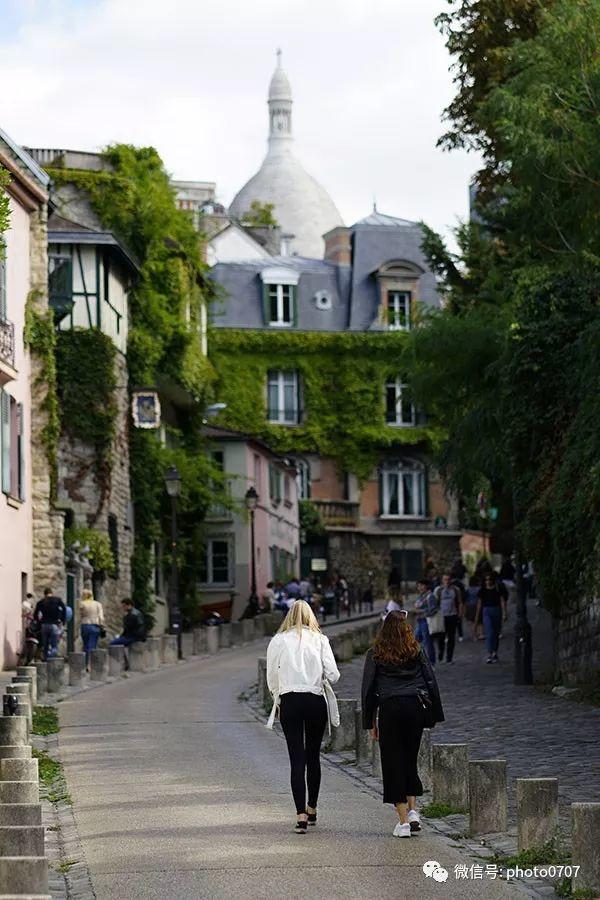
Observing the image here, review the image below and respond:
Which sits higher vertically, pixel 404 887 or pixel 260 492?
pixel 260 492

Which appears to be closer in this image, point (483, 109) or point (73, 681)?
point (483, 109)

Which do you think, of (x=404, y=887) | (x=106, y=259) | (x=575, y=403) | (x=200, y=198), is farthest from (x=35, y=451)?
(x=200, y=198)

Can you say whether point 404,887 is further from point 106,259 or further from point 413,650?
point 106,259

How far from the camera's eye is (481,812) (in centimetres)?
1267

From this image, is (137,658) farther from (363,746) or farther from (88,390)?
(363,746)

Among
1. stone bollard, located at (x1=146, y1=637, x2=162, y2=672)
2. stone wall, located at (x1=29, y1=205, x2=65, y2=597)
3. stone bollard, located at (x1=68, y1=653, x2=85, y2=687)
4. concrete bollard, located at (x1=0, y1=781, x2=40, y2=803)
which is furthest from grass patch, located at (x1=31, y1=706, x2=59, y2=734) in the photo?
stone wall, located at (x1=29, y1=205, x2=65, y2=597)

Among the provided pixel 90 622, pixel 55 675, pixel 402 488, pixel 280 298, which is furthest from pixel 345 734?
pixel 280 298

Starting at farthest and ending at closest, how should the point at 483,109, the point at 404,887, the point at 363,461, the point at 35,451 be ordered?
the point at 363,461, the point at 35,451, the point at 483,109, the point at 404,887

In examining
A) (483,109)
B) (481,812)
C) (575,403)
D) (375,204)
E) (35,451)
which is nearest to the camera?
(481,812)

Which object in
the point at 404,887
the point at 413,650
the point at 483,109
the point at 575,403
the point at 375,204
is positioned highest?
the point at 375,204

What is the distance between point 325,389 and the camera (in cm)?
7169

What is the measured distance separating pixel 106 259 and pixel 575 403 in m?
19.2

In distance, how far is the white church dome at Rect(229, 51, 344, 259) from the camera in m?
121

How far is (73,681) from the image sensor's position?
3097cm
